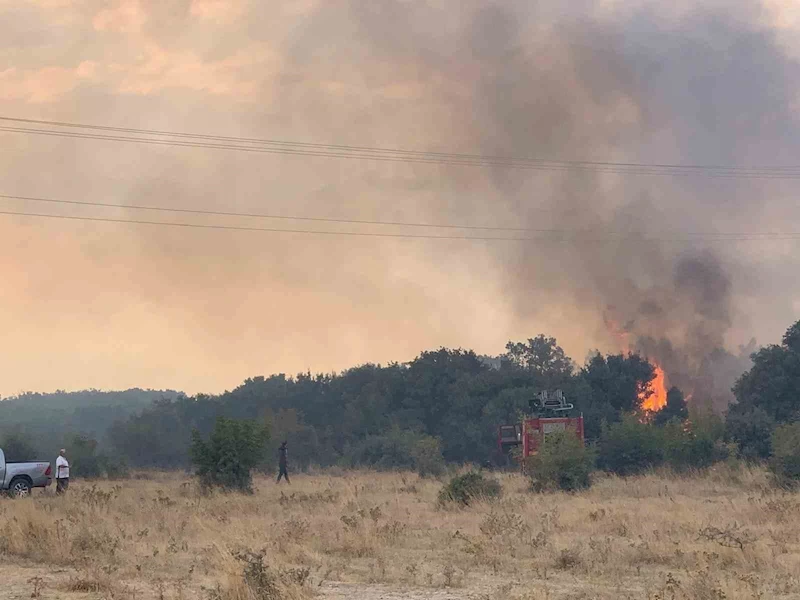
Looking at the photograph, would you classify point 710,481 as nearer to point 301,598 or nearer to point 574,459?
point 574,459

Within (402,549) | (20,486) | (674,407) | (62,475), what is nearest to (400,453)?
(674,407)

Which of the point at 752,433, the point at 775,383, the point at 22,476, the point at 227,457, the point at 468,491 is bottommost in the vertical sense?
the point at 468,491

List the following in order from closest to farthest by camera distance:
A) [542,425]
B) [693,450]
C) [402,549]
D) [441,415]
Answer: [402,549] < [542,425] < [693,450] < [441,415]

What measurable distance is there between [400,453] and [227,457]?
65.5ft

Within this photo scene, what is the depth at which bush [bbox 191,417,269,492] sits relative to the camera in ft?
101

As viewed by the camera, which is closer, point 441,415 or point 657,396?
point 657,396

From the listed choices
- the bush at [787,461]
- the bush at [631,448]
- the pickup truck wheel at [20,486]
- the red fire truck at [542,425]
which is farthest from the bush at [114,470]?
the bush at [787,461]

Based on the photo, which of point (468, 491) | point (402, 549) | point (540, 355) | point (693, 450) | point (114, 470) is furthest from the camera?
point (540, 355)

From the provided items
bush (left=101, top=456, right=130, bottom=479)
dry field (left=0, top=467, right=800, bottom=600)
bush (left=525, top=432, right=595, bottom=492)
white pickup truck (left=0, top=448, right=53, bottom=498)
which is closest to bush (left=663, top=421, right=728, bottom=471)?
bush (left=525, top=432, right=595, bottom=492)

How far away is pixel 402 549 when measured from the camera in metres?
17.4

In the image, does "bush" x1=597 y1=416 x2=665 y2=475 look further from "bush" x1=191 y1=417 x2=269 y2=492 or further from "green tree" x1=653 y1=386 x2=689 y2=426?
"bush" x1=191 y1=417 x2=269 y2=492

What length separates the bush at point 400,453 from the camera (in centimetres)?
4200

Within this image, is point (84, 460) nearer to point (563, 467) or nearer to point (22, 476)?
point (22, 476)

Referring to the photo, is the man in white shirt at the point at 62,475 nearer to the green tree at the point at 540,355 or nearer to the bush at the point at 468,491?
the bush at the point at 468,491
